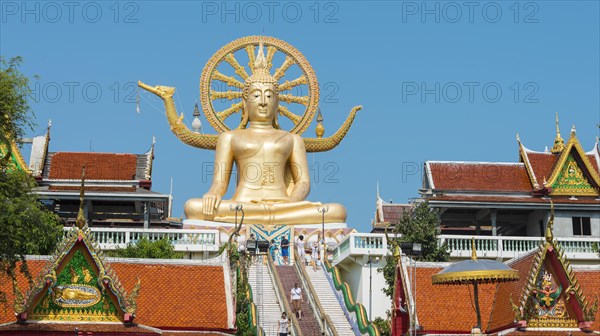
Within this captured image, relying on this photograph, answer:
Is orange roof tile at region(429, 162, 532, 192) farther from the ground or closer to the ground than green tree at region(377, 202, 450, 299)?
farther from the ground

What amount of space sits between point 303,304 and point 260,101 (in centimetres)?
1564

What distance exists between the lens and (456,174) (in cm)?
4834

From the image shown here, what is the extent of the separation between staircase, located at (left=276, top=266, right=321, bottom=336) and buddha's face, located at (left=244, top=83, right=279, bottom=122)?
11361 mm

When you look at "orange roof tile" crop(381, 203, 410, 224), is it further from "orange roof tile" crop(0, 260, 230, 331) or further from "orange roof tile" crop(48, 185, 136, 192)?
"orange roof tile" crop(0, 260, 230, 331)

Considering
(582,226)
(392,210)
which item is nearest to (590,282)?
(582,226)

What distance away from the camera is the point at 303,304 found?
35.8 meters

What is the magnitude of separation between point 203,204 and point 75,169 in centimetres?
512

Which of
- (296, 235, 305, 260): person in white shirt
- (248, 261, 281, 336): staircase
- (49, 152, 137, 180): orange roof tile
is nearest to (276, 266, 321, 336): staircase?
(248, 261, 281, 336): staircase

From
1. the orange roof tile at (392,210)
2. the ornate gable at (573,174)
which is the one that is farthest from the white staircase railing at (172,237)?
the orange roof tile at (392,210)

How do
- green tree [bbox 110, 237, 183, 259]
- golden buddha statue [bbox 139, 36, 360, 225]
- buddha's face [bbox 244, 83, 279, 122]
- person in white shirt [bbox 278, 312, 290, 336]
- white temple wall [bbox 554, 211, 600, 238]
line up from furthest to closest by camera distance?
buddha's face [bbox 244, 83, 279, 122]
golden buddha statue [bbox 139, 36, 360, 225]
white temple wall [bbox 554, 211, 600, 238]
green tree [bbox 110, 237, 183, 259]
person in white shirt [bbox 278, 312, 290, 336]

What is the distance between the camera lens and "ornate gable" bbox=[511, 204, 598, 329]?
25.7 metres

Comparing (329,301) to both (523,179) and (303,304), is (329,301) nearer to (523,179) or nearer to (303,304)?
(303,304)

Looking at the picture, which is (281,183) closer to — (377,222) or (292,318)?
(377,222)

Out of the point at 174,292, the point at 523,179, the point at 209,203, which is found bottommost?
the point at 174,292
